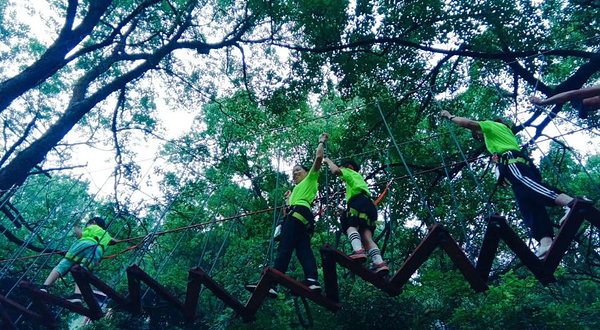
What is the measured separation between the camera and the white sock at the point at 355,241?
2755mm

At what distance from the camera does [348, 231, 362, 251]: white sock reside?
9.04 feet

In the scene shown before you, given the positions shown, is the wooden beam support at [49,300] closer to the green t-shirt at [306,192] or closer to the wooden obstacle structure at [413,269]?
the wooden obstacle structure at [413,269]

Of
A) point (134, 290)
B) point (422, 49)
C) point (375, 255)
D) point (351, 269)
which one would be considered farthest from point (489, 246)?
point (422, 49)

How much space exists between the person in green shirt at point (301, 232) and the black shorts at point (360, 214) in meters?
0.29

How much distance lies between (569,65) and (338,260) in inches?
308

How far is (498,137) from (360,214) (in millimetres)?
1267

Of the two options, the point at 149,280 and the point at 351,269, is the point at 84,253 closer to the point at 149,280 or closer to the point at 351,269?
the point at 149,280

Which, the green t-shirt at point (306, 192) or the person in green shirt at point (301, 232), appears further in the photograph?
the green t-shirt at point (306, 192)

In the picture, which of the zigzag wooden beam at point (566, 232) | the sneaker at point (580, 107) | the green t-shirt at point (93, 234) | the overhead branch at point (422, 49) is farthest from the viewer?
the overhead branch at point (422, 49)

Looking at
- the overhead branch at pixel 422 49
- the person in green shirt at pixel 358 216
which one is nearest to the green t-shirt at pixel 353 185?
the person in green shirt at pixel 358 216

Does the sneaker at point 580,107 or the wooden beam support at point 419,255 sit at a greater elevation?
the sneaker at point 580,107

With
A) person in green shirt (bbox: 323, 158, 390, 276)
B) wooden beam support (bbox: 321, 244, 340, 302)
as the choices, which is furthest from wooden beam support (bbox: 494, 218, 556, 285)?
wooden beam support (bbox: 321, 244, 340, 302)

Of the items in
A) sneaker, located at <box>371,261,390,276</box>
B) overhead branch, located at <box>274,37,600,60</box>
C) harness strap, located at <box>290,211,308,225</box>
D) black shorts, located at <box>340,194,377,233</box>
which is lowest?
sneaker, located at <box>371,261,390,276</box>

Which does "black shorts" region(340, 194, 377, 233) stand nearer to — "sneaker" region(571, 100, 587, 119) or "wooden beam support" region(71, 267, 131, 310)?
"sneaker" region(571, 100, 587, 119)
